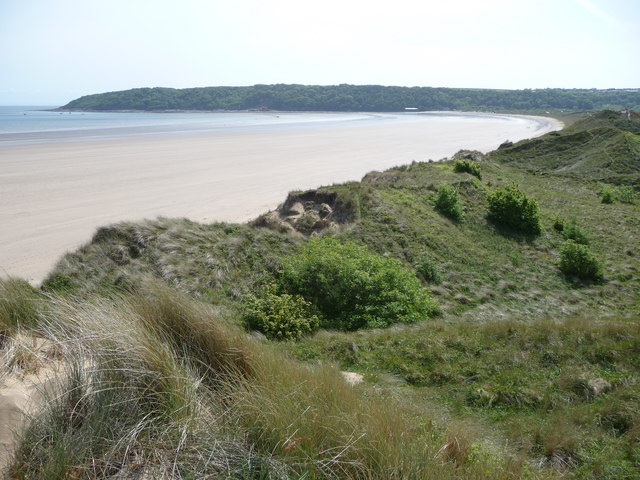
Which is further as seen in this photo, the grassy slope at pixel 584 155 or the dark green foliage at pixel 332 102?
the dark green foliage at pixel 332 102

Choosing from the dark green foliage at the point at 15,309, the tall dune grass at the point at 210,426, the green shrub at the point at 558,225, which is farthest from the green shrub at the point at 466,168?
the dark green foliage at the point at 15,309

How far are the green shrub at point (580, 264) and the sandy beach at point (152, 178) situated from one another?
13.0m

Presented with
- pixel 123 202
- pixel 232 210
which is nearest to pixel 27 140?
pixel 123 202

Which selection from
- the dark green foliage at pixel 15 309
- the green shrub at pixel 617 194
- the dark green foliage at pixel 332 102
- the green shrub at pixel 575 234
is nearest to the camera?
the dark green foliage at pixel 15 309

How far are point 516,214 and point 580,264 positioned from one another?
4.16 metres

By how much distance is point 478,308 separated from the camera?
1288 cm

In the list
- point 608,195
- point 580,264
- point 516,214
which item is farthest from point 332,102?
point 580,264

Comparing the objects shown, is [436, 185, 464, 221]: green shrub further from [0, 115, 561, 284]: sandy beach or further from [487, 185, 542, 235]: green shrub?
[0, 115, 561, 284]: sandy beach

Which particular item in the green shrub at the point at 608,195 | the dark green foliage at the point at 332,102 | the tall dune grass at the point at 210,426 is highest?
the dark green foliage at the point at 332,102

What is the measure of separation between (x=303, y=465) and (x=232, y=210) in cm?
2062

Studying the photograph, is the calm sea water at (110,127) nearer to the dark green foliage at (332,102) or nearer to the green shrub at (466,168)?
the green shrub at (466,168)

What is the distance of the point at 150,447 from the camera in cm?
349

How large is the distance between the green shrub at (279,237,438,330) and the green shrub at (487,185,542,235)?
10063 mm

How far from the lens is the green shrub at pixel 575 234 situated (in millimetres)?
19750
